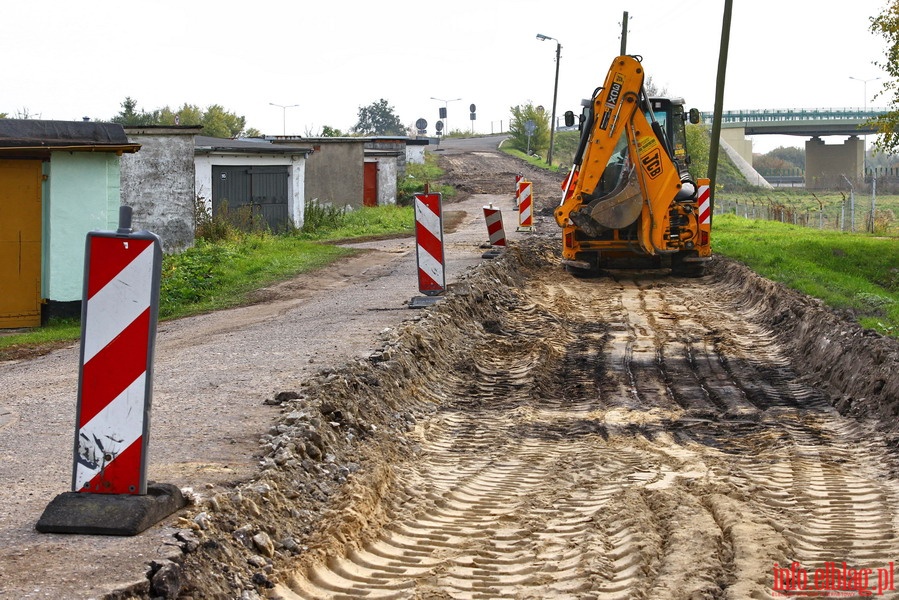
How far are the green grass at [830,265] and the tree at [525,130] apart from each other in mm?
49848

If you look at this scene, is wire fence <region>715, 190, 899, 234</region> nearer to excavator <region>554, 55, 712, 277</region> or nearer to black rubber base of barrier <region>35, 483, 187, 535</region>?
excavator <region>554, 55, 712, 277</region>

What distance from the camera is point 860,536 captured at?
19.0 feet

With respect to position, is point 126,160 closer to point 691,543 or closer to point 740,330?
A: point 740,330

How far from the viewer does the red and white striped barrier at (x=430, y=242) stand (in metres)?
13.5

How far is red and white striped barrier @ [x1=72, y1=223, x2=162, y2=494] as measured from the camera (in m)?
5.01

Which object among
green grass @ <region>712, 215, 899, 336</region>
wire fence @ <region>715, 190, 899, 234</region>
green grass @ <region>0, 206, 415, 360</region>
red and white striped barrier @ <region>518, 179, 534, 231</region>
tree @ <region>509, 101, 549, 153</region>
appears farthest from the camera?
tree @ <region>509, 101, 549, 153</region>

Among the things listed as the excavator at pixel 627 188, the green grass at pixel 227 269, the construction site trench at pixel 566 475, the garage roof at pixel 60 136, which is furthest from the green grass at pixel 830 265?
the garage roof at pixel 60 136

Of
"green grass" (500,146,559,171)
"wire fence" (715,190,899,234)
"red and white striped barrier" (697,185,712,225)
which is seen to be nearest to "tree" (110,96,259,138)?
"green grass" (500,146,559,171)

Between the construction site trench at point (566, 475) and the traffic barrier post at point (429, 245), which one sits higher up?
the traffic barrier post at point (429, 245)

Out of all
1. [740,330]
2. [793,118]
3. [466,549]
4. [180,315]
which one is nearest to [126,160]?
[180,315]

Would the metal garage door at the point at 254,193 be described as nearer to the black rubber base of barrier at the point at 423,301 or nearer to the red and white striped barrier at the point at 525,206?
the red and white striped barrier at the point at 525,206

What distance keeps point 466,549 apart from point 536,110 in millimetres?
77575

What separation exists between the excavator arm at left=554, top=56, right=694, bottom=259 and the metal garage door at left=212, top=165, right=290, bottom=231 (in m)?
10.9

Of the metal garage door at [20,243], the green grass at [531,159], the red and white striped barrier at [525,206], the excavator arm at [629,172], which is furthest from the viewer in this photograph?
the green grass at [531,159]
